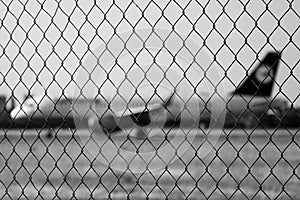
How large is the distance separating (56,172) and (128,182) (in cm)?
160

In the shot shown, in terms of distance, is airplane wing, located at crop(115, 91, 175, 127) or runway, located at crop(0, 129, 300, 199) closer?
airplane wing, located at crop(115, 91, 175, 127)

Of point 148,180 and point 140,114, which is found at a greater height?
point 140,114

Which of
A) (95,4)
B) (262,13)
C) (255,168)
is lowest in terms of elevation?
(255,168)

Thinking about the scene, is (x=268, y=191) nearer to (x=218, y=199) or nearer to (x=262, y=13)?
(x=218, y=199)

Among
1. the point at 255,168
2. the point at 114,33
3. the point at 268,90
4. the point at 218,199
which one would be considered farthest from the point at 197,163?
the point at 268,90

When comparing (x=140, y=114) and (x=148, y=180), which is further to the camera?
(x=148, y=180)

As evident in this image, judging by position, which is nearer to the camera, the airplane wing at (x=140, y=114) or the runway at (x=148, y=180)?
the airplane wing at (x=140, y=114)

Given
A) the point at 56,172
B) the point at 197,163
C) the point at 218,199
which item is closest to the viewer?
the point at 218,199

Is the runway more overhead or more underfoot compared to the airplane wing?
more underfoot

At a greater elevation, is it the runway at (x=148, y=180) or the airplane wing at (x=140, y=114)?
the airplane wing at (x=140, y=114)

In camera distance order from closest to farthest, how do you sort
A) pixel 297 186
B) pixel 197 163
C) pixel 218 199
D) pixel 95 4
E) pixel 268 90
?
pixel 95 4
pixel 218 199
pixel 297 186
pixel 197 163
pixel 268 90

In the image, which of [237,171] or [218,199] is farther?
[237,171]

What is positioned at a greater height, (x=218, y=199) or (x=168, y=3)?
(x=168, y=3)

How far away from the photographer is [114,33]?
9.75ft
